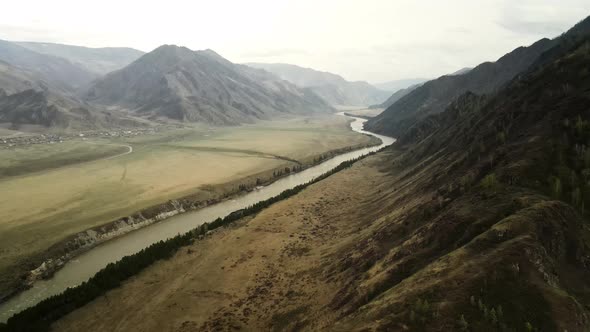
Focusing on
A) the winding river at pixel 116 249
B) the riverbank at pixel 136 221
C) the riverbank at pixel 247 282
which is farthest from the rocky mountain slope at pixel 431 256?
the riverbank at pixel 136 221

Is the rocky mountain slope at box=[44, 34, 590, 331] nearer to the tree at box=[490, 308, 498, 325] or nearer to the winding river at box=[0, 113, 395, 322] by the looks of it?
the tree at box=[490, 308, 498, 325]

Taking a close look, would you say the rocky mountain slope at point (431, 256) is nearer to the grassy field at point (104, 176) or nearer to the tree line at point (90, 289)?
the tree line at point (90, 289)

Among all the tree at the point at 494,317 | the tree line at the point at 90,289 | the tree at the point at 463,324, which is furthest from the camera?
the tree line at the point at 90,289

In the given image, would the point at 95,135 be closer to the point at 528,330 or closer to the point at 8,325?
the point at 8,325

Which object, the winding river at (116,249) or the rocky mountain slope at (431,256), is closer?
the rocky mountain slope at (431,256)

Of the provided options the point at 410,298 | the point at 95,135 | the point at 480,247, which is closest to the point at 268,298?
the point at 410,298

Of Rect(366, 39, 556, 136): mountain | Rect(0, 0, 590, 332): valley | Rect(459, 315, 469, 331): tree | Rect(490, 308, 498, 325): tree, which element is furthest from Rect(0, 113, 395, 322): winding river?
Rect(366, 39, 556, 136): mountain
